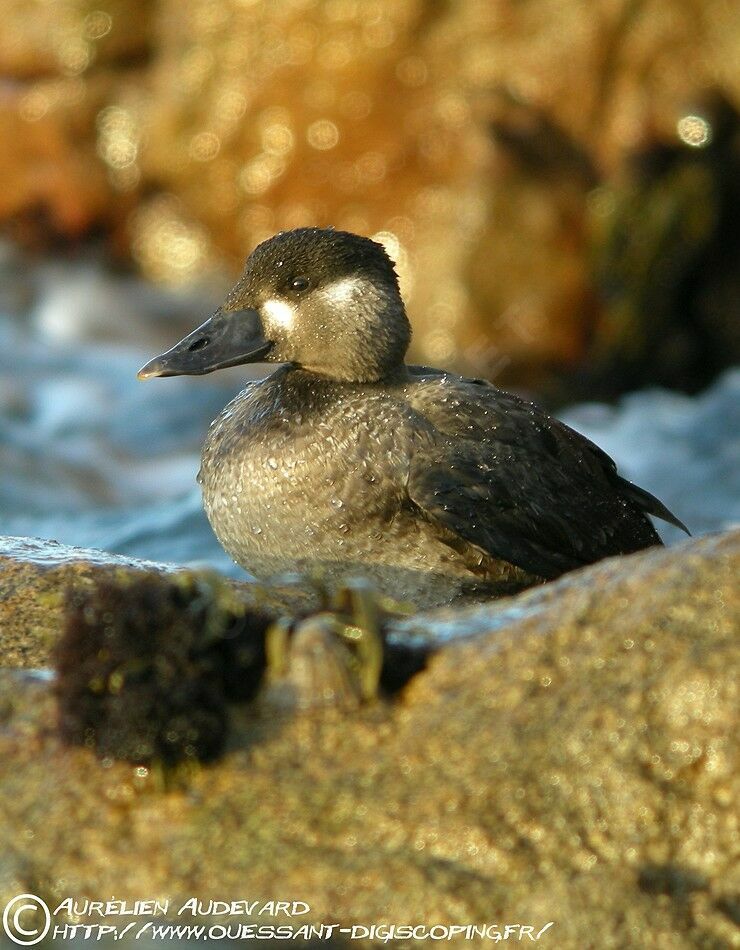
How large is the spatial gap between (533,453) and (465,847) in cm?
226

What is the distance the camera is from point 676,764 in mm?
3350

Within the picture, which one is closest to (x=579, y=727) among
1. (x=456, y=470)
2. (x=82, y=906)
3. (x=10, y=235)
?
(x=82, y=906)

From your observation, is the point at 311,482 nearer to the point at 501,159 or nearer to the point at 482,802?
the point at 482,802

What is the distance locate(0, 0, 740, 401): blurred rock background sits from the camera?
36.2ft

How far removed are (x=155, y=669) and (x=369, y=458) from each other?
74.7 inches

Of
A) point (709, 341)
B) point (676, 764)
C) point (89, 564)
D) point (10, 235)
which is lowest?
point (676, 764)

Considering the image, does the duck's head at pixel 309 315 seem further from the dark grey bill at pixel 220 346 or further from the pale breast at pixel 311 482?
the pale breast at pixel 311 482

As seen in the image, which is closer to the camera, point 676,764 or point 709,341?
point 676,764

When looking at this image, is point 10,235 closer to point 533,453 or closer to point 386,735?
point 533,453

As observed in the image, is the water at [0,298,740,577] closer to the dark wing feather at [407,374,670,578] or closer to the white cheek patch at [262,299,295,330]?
the white cheek patch at [262,299,295,330]

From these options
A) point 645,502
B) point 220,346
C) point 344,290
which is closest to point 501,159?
point 645,502

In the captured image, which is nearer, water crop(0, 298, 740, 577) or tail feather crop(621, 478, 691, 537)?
tail feather crop(621, 478, 691, 537)

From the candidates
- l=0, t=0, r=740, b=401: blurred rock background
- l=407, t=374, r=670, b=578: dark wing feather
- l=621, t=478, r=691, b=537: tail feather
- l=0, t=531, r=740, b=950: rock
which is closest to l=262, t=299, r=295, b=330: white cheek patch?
l=407, t=374, r=670, b=578: dark wing feather

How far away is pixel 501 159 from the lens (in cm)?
1122
